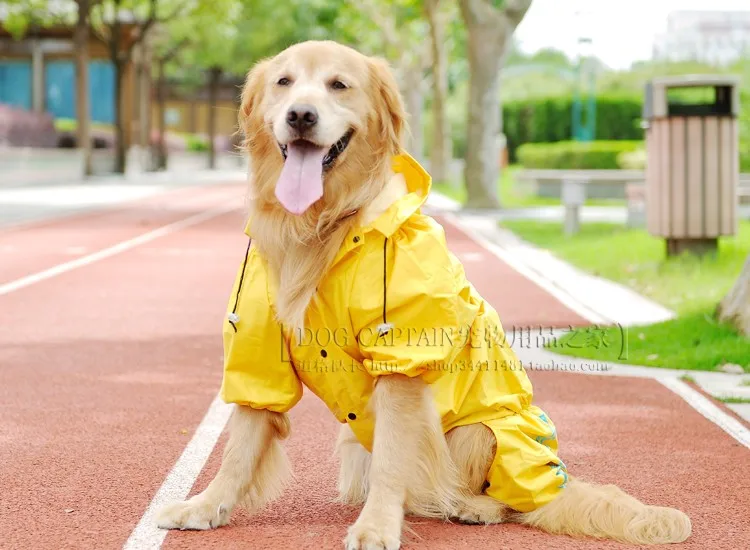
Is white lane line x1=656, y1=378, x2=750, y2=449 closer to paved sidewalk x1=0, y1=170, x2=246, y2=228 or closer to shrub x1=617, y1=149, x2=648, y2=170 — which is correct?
paved sidewalk x1=0, y1=170, x2=246, y2=228

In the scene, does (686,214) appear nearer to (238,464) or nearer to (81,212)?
(238,464)

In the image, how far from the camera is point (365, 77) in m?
4.27

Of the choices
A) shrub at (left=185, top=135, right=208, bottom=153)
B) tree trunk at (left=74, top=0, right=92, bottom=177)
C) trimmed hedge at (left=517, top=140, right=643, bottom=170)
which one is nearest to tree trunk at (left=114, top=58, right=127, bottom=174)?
tree trunk at (left=74, top=0, right=92, bottom=177)

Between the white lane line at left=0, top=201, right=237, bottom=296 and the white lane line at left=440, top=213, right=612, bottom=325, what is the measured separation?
5652 mm

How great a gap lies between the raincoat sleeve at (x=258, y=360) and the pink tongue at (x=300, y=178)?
36 cm

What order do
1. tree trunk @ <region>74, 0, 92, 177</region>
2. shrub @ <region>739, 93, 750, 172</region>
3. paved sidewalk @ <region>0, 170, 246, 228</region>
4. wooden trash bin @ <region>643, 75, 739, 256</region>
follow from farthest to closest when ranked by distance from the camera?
tree trunk @ <region>74, 0, 92, 177</region>, paved sidewalk @ <region>0, 170, 246, 228</region>, shrub @ <region>739, 93, 750, 172</region>, wooden trash bin @ <region>643, 75, 739, 256</region>

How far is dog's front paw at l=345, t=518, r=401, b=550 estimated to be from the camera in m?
3.89

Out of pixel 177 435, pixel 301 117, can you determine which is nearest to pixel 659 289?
pixel 177 435

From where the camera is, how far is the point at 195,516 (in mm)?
4188

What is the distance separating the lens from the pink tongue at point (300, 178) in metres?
4.10

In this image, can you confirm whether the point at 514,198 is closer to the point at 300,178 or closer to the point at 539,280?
the point at 539,280

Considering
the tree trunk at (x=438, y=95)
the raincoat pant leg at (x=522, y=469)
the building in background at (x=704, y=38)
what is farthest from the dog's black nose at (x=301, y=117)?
the building in background at (x=704, y=38)

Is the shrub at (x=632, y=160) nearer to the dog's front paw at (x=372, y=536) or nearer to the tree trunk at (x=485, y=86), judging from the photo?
the tree trunk at (x=485, y=86)

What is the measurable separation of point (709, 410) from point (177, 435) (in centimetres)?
318
